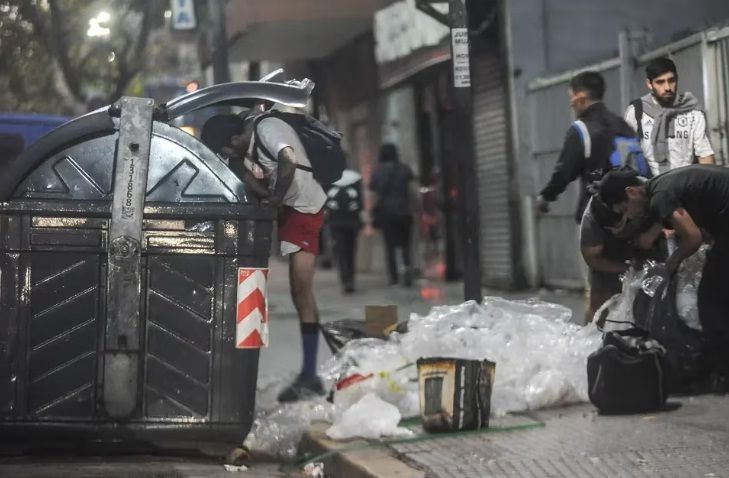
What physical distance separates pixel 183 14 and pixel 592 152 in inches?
395

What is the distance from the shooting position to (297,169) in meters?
7.53

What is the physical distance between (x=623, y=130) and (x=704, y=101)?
184 cm

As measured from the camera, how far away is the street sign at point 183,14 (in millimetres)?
16891

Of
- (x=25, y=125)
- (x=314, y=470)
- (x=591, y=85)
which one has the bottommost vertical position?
(x=314, y=470)

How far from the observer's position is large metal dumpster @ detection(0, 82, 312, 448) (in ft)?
19.8

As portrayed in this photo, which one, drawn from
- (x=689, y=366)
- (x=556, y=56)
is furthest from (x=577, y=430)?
(x=556, y=56)

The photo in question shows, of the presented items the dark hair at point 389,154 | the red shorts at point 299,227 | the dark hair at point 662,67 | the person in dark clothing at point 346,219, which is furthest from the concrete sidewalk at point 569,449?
the dark hair at point 389,154

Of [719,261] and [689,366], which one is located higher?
[719,261]

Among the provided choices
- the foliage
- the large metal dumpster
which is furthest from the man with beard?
the foliage

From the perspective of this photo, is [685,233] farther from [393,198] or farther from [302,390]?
[393,198]

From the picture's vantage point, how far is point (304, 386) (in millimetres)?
7703

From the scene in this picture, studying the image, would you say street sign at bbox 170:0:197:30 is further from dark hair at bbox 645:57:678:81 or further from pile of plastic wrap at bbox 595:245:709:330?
pile of plastic wrap at bbox 595:245:709:330

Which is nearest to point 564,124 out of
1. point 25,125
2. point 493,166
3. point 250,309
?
point 493,166

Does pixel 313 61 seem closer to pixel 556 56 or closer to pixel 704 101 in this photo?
pixel 556 56
